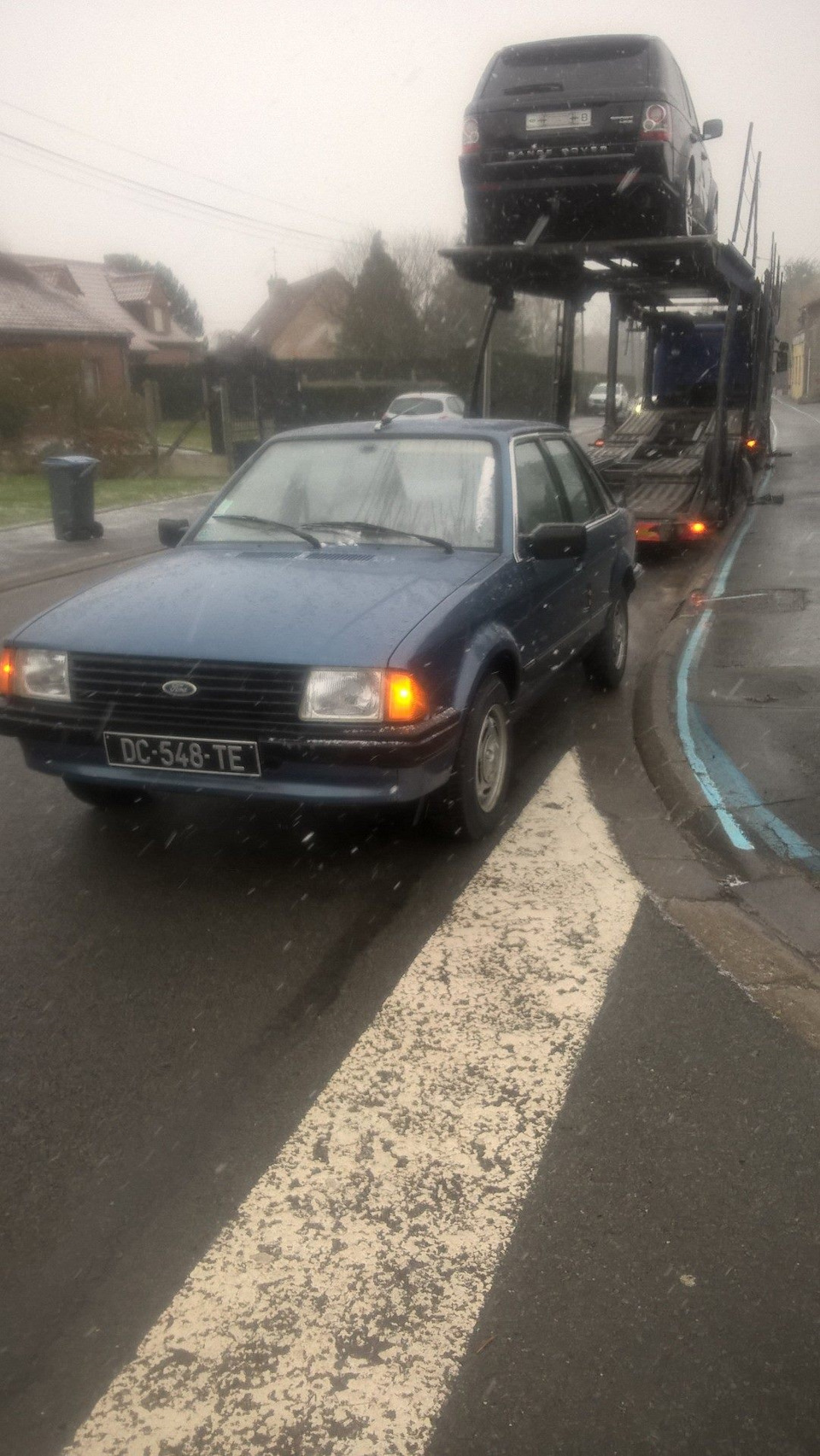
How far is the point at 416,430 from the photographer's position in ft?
19.1

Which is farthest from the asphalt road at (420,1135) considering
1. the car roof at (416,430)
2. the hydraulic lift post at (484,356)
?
the hydraulic lift post at (484,356)

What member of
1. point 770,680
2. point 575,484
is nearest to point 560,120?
point 575,484

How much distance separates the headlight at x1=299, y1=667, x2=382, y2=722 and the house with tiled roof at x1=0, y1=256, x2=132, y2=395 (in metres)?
38.1

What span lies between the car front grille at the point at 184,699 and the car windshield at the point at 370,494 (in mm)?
1348

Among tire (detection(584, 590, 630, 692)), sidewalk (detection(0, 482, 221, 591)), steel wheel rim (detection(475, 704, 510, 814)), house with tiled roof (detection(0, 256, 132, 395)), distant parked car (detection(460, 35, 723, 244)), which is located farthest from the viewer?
house with tiled roof (detection(0, 256, 132, 395))

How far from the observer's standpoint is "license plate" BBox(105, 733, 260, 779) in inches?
165

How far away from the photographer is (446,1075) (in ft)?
10.7

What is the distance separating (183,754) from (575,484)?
132 inches

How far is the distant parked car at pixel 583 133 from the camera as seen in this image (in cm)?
1038

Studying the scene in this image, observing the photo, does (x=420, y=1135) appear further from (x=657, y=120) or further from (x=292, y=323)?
(x=292, y=323)

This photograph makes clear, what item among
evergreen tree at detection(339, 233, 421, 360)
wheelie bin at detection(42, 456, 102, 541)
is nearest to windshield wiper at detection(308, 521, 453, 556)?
wheelie bin at detection(42, 456, 102, 541)

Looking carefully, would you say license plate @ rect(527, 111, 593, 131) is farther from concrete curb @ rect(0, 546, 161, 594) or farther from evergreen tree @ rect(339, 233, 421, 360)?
evergreen tree @ rect(339, 233, 421, 360)

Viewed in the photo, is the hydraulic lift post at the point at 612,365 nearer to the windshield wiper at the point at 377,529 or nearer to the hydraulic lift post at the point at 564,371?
the hydraulic lift post at the point at 564,371

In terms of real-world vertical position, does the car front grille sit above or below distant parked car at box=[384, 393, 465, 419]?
above
